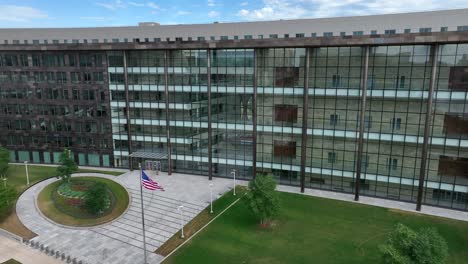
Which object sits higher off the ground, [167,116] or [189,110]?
[189,110]

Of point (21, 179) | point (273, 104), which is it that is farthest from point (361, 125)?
point (21, 179)

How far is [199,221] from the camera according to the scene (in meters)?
41.8

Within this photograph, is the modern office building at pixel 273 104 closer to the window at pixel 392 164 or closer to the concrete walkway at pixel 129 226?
the window at pixel 392 164

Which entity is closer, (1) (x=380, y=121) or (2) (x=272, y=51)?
(1) (x=380, y=121)

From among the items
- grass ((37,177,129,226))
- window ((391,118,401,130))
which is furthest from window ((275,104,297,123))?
grass ((37,177,129,226))

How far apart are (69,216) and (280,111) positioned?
108 ft

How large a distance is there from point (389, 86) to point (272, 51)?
17.0 m

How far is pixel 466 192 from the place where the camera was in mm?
42656

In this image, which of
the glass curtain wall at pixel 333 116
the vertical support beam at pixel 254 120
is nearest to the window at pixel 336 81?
the glass curtain wall at pixel 333 116

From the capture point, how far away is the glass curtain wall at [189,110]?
53625 millimetres

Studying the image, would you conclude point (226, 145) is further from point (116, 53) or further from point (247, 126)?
point (116, 53)

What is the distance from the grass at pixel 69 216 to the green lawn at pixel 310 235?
13.3 metres

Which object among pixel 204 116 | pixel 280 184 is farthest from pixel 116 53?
pixel 280 184

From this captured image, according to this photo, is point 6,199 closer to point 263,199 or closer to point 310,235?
point 263,199
